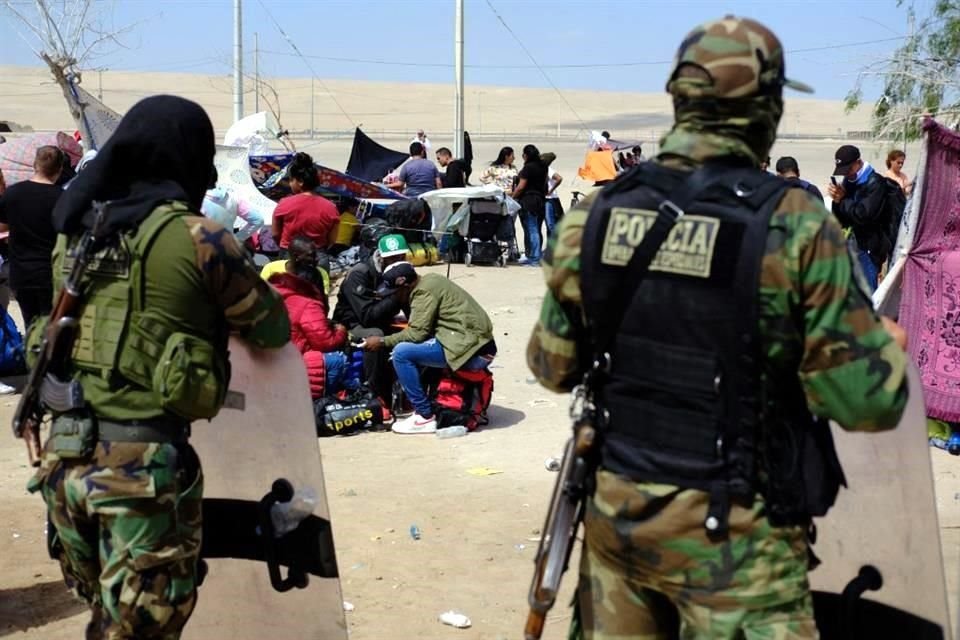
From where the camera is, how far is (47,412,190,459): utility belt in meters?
3.21

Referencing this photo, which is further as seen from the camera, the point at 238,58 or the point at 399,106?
the point at 399,106

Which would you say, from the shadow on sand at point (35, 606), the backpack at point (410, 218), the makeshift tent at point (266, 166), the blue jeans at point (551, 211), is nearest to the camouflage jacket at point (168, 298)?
the shadow on sand at point (35, 606)

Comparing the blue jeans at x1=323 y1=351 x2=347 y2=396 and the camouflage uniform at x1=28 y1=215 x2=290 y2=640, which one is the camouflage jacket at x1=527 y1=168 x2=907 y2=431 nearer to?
the camouflage uniform at x1=28 y1=215 x2=290 y2=640

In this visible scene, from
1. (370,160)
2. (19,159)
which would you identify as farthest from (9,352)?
(370,160)

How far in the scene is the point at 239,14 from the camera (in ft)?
76.8

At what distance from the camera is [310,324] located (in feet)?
26.3

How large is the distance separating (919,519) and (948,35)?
54.5ft

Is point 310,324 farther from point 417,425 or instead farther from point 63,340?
point 63,340

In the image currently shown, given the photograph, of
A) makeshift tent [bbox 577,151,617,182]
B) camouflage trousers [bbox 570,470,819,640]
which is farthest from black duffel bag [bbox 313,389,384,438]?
makeshift tent [bbox 577,151,617,182]

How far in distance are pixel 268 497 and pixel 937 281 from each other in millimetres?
5255

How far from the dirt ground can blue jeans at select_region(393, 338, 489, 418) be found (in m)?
0.29

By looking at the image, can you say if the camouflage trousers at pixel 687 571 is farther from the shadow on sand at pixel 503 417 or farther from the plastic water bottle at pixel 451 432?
the shadow on sand at pixel 503 417

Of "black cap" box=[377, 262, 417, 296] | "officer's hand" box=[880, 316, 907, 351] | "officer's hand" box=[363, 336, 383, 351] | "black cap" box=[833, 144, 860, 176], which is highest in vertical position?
Result: "black cap" box=[833, 144, 860, 176]

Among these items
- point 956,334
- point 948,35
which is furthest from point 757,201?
point 948,35
